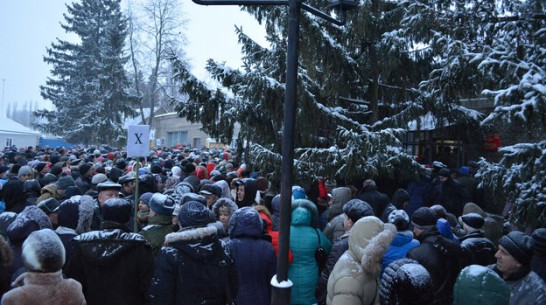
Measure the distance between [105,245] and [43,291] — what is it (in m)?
0.75

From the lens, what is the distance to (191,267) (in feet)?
12.9

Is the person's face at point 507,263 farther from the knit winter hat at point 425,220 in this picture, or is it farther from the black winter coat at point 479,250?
the black winter coat at point 479,250

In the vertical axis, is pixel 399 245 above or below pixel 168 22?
below

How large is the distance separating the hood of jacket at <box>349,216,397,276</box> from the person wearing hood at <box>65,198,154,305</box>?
196 cm

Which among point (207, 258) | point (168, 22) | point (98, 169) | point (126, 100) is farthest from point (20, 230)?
point (126, 100)

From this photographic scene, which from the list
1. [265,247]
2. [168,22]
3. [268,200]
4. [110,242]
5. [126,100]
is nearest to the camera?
[110,242]

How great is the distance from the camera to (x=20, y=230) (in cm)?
419

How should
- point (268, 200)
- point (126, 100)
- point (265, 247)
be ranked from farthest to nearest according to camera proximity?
point (126, 100), point (268, 200), point (265, 247)

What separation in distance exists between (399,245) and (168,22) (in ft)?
129

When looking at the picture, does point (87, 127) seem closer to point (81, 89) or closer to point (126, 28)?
point (81, 89)

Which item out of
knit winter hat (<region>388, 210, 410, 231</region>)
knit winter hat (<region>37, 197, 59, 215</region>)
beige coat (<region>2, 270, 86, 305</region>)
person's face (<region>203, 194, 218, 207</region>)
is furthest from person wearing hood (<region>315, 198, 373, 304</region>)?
knit winter hat (<region>37, 197, 59, 215</region>)

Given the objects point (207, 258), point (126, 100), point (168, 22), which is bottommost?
point (207, 258)

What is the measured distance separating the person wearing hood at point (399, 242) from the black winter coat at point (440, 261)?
8.0 inches

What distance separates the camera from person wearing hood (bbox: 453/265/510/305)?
9.41 ft
